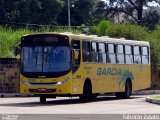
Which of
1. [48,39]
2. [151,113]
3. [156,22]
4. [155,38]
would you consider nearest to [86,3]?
[156,22]

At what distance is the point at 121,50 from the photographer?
104ft

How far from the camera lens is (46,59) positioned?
26422 millimetres

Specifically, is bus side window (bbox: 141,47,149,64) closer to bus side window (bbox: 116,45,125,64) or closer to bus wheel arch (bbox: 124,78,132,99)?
bus wheel arch (bbox: 124,78,132,99)

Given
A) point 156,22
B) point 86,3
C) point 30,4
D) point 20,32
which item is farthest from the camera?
point 156,22

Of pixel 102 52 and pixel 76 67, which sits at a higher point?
pixel 102 52

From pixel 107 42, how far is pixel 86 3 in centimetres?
4068

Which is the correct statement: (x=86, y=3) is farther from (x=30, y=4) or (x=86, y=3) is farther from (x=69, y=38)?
(x=69, y=38)

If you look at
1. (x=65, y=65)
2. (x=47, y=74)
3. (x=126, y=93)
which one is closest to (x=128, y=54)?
(x=126, y=93)

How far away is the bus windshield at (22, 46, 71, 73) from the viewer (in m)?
26.3

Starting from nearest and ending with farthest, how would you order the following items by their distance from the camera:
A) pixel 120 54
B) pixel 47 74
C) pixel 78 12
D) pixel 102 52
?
pixel 47 74 → pixel 102 52 → pixel 120 54 → pixel 78 12

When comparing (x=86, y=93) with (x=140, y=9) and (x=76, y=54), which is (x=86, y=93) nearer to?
(x=76, y=54)

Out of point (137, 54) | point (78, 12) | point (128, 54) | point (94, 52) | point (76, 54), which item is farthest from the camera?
point (78, 12)

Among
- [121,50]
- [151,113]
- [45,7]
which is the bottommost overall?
[151,113]

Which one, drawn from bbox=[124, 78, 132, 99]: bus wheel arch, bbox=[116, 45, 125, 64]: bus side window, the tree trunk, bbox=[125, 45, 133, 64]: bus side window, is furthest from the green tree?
bbox=[116, 45, 125, 64]: bus side window
